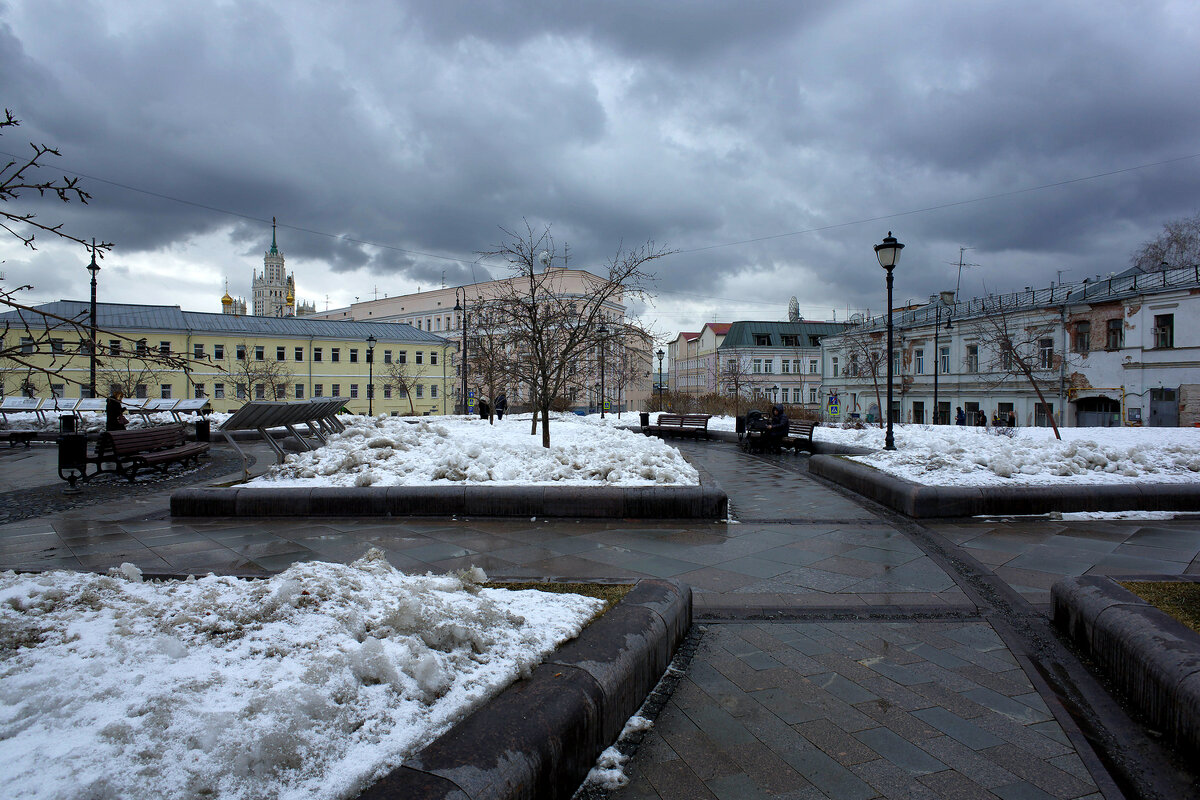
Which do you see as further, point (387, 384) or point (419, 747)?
point (387, 384)

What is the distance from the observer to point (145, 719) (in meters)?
1.98

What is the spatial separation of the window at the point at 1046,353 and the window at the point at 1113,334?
107 inches

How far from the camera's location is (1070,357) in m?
37.6

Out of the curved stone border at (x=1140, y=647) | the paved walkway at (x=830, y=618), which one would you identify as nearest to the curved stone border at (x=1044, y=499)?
the paved walkway at (x=830, y=618)

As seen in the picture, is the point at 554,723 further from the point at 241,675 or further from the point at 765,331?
the point at 765,331

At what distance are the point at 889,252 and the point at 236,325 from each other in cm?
6692

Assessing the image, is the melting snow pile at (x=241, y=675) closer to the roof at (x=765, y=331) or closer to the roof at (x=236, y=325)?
the roof at (x=236, y=325)

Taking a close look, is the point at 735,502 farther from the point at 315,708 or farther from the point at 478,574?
the point at 315,708

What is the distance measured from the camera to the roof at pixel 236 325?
55844mm

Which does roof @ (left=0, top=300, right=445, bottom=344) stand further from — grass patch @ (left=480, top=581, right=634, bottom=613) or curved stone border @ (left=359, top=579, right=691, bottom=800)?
curved stone border @ (left=359, top=579, right=691, bottom=800)

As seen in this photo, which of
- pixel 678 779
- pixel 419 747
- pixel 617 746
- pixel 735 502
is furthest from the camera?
pixel 735 502

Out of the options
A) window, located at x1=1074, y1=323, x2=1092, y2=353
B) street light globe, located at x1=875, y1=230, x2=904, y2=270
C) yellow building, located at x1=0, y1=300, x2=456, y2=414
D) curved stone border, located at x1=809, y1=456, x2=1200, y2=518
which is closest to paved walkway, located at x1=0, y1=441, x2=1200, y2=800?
curved stone border, located at x1=809, y1=456, x2=1200, y2=518

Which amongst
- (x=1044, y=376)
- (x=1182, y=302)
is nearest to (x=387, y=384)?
(x=1044, y=376)

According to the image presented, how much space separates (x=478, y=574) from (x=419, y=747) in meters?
1.64
